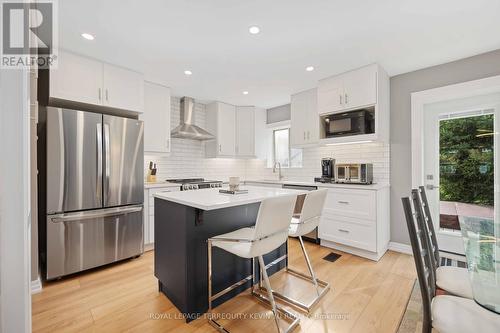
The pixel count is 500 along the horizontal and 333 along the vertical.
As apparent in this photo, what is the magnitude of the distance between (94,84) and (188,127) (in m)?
1.53

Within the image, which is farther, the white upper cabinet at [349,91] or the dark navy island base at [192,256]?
the white upper cabinet at [349,91]

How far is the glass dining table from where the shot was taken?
39.5 inches

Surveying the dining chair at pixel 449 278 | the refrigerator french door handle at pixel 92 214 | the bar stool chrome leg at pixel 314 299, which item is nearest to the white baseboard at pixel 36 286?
the refrigerator french door handle at pixel 92 214

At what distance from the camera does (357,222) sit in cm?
287

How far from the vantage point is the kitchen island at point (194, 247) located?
1.67 m

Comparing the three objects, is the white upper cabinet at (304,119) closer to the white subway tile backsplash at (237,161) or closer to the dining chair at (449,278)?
the white subway tile backsplash at (237,161)

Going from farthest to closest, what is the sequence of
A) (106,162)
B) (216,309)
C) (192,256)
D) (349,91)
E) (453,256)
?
(349,91) → (453,256) → (106,162) → (216,309) → (192,256)

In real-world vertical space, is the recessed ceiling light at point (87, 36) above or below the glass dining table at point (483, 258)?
above

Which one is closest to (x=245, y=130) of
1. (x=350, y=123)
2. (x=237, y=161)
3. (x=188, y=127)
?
A: (x=237, y=161)

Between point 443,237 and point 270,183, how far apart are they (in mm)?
2448

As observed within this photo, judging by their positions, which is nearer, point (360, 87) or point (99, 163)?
point (99, 163)

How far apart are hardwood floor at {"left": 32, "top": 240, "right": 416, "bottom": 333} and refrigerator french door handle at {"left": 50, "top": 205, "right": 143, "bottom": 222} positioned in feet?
2.08

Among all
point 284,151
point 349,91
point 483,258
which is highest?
point 349,91

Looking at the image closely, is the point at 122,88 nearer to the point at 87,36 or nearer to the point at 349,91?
the point at 87,36
